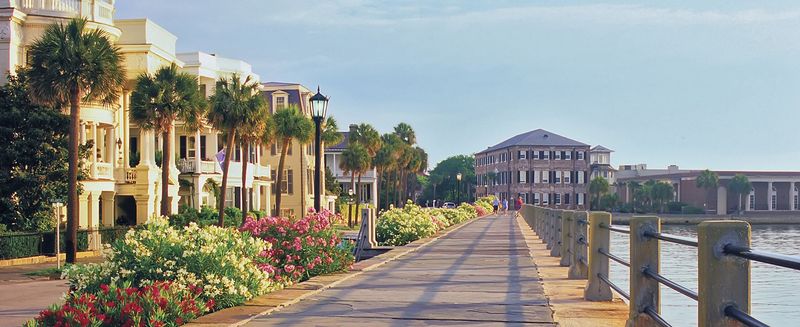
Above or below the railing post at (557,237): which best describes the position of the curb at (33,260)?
below

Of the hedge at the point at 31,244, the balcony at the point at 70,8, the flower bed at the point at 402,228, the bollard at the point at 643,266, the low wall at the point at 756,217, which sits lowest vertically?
the low wall at the point at 756,217

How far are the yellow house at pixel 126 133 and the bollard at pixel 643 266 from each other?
30.7m

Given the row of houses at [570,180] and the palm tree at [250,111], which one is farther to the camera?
the row of houses at [570,180]

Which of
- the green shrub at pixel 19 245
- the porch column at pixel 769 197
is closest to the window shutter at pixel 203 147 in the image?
the green shrub at pixel 19 245

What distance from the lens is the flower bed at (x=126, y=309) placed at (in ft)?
27.0

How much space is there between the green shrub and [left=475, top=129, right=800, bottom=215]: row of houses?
87.7 metres

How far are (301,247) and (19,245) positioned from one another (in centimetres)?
2000

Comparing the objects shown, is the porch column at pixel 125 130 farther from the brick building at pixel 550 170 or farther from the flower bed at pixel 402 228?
the brick building at pixel 550 170

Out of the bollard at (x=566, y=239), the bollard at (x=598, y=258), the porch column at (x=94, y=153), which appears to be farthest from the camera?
the porch column at (x=94, y=153)

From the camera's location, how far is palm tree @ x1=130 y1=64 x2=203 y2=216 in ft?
131

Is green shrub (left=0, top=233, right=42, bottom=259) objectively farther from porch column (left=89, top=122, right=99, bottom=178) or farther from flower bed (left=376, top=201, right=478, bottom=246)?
flower bed (left=376, top=201, right=478, bottom=246)

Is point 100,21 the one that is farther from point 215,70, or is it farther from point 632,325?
point 632,325

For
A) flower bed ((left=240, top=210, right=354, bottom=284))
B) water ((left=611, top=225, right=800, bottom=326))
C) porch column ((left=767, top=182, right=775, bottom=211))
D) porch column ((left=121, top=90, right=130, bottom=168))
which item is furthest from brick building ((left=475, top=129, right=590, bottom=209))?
flower bed ((left=240, top=210, right=354, bottom=284))

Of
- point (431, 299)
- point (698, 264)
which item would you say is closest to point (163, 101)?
point (431, 299)
